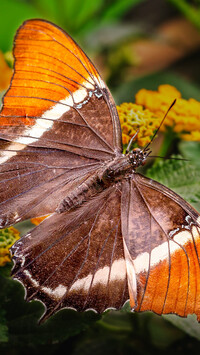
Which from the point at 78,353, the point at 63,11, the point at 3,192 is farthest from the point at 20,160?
the point at 63,11

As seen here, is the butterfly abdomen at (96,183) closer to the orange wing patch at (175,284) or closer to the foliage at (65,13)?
the orange wing patch at (175,284)

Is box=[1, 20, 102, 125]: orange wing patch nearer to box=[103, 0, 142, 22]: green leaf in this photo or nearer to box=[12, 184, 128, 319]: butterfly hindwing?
box=[12, 184, 128, 319]: butterfly hindwing

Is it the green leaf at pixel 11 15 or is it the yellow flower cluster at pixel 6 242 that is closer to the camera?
the yellow flower cluster at pixel 6 242

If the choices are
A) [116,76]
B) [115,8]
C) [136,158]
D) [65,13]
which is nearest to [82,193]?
[136,158]

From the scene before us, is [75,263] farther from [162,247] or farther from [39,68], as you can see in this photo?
[39,68]

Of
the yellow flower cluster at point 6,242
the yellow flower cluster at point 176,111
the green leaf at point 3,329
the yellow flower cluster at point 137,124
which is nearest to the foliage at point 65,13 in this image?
the yellow flower cluster at point 176,111

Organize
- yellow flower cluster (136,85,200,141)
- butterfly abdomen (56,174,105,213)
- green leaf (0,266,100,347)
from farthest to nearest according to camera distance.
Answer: yellow flower cluster (136,85,200,141), green leaf (0,266,100,347), butterfly abdomen (56,174,105,213)

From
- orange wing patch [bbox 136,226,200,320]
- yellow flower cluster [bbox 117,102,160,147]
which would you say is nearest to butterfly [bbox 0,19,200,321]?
orange wing patch [bbox 136,226,200,320]
